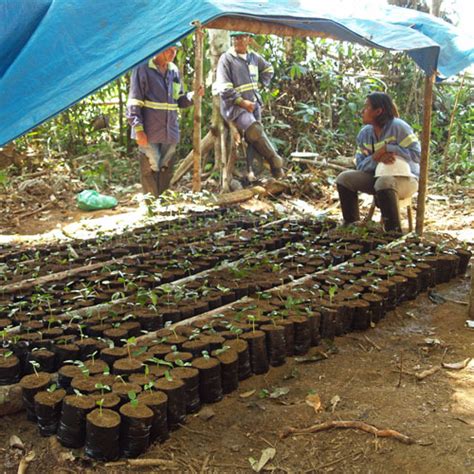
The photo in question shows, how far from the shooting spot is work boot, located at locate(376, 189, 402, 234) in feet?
18.0

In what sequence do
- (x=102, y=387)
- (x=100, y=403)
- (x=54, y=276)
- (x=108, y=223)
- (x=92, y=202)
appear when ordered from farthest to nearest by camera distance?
(x=92, y=202) < (x=108, y=223) < (x=54, y=276) < (x=102, y=387) < (x=100, y=403)

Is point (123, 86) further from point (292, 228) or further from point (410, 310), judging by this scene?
point (410, 310)

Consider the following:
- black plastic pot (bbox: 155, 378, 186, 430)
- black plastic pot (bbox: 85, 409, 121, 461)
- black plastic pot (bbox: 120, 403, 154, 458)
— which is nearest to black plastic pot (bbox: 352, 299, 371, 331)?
black plastic pot (bbox: 155, 378, 186, 430)

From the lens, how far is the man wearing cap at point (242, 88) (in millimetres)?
7543

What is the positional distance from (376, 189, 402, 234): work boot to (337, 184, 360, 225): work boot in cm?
40

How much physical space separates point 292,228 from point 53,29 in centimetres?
289

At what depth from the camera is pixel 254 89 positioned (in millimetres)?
7812

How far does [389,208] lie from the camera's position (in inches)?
219

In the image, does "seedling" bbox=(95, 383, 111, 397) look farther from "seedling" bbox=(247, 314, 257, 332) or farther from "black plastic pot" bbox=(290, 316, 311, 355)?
"black plastic pot" bbox=(290, 316, 311, 355)

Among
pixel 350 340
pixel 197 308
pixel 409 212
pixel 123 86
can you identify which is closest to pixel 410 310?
pixel 350 340

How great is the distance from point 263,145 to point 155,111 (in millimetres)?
1642

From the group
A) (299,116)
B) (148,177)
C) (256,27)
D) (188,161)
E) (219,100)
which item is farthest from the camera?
(299,116)

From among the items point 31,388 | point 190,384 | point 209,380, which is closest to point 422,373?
point 209,380

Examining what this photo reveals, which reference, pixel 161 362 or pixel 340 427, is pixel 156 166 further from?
pixel 340 427
